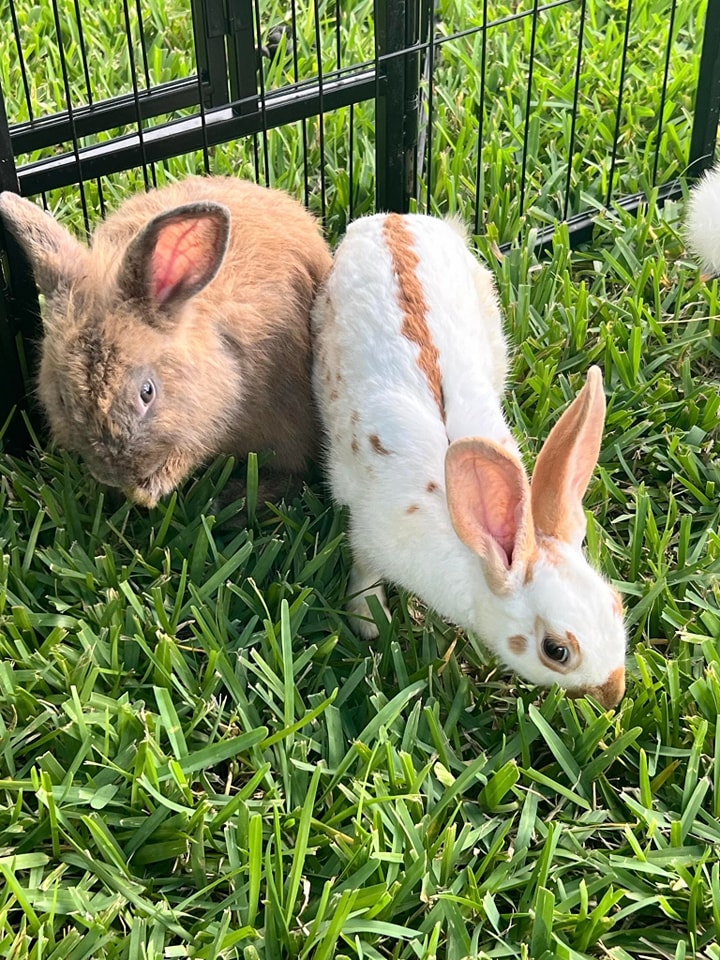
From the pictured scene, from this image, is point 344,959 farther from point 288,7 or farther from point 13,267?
point 288,7

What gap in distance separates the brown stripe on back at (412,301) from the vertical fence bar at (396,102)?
1.65 ft

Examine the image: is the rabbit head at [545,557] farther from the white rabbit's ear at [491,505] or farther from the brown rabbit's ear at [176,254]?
the brown rabbit's ear at [176,254]

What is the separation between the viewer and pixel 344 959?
5.77 ft

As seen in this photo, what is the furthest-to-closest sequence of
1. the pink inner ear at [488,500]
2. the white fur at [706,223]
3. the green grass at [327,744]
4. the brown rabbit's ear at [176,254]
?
the white fur at [706,223] < the brown rabbit's ear at [176,254] < the pink inner ear at [488,500] < the green grass at [327,744]

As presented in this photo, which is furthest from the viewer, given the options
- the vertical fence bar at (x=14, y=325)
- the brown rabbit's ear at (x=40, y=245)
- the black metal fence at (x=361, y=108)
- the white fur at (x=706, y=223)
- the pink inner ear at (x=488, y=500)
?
the white fur at (x=706, y=223)

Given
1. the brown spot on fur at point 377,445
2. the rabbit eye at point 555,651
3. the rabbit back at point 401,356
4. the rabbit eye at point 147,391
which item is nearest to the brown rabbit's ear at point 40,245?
the rabbit eye at point 147,391

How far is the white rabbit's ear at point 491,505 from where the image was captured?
2031 mm

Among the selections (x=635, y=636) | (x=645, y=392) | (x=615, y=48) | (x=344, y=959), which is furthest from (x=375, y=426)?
(x=615, y=48)

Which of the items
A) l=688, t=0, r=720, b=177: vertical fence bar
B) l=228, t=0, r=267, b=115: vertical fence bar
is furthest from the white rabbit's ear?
l=688, t=0, r=720, b=177: vertical fence bar

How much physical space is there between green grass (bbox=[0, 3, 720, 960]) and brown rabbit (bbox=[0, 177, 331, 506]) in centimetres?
18

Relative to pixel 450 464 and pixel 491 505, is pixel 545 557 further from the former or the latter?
pixel 450 464

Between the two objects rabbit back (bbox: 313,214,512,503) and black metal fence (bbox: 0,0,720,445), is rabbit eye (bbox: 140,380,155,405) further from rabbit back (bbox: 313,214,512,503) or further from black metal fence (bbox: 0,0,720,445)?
black metal fence (bbox: 0,0,720,445)

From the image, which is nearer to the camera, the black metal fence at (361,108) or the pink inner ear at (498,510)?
the pink inner ear at (498,510)

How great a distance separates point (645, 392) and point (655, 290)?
43 cm
